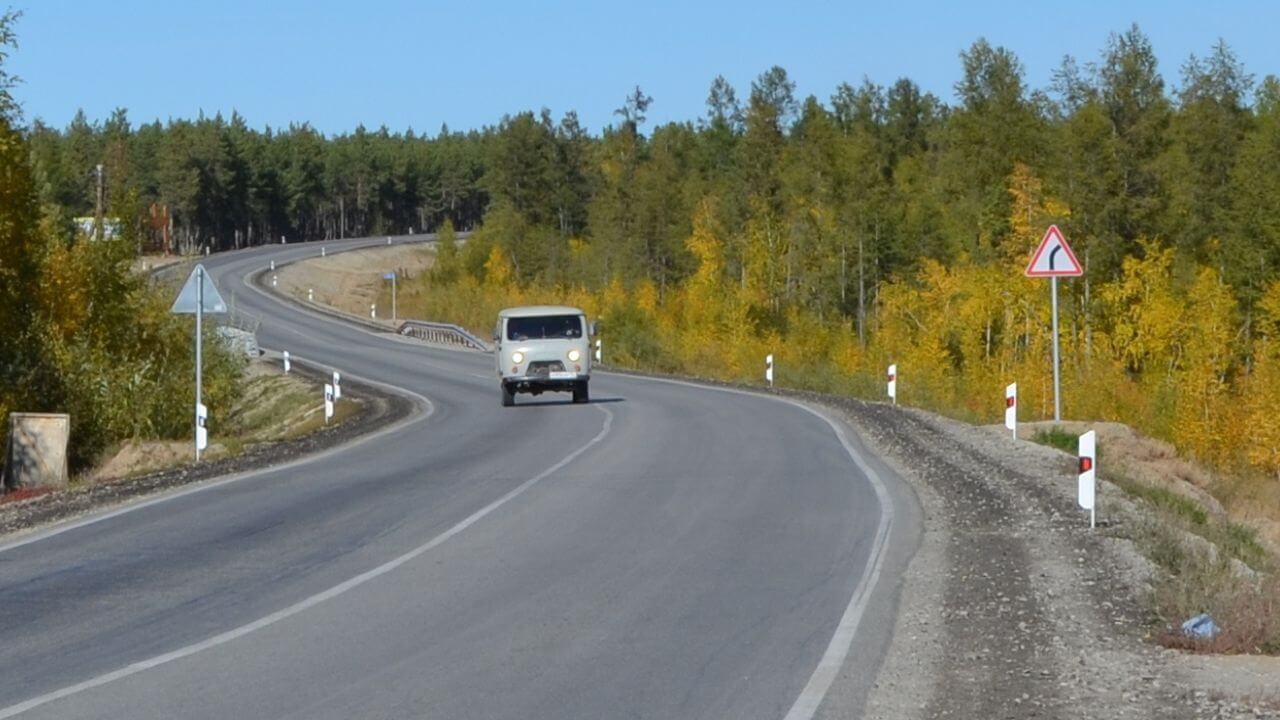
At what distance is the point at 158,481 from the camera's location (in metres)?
20.6

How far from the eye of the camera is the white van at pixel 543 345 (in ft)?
115

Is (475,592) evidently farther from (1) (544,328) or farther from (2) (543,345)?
(1) (544,328)

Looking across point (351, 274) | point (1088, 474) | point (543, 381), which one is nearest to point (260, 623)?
point (1088, 474)

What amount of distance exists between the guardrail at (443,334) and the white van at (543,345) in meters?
29.4

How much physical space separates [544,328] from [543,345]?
39cm

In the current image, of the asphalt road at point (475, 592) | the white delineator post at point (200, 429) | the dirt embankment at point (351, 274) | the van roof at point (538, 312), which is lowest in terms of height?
the asphalt road at point (475, 592)

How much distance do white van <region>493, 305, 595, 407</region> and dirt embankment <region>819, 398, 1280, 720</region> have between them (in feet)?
57.6

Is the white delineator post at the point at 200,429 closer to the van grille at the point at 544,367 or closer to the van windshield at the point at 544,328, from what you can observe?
the van windshield at the point at 544,328

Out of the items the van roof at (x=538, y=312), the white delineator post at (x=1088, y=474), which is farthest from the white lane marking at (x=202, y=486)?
the white delineator post at (x=1088, y=474)

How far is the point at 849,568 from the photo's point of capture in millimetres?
13117

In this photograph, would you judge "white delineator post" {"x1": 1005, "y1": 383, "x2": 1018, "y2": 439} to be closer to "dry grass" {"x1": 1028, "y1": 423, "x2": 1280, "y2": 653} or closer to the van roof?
"dry grass" {"x1": 1028, "y1": 423, "x2": 1280, "y2": 653}

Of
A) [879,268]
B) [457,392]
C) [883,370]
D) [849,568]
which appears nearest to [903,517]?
[849,568]

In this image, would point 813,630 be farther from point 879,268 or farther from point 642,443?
point 879,268

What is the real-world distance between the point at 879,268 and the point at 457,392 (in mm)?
42734
